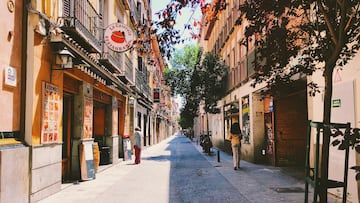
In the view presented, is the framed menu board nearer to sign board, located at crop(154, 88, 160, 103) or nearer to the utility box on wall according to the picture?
the utility box on wall

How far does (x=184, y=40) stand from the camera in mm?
5383

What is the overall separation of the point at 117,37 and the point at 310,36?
27.8 feet

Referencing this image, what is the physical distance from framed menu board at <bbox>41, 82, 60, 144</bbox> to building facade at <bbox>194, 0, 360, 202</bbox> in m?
3.88

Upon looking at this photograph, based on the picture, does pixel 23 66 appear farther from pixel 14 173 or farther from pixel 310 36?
pixel 310 36

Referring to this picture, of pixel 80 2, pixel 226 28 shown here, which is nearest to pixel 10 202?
pixel 80 2

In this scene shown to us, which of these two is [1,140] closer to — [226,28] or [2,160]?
[2,160]

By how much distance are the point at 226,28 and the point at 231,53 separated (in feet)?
7.75

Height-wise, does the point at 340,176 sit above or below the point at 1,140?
below

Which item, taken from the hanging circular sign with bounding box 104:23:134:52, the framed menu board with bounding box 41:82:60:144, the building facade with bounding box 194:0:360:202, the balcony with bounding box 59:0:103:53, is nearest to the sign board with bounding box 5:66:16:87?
the framed menu board with bounding box 41:82:60:144

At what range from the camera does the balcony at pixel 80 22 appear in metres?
9.25

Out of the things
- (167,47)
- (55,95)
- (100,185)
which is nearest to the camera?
(167,47)

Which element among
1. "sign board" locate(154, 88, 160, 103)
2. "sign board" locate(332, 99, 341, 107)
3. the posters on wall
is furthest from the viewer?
"sign board" locate(154, 88, 160, 103)

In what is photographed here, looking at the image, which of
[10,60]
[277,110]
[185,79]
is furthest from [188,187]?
[185,79]

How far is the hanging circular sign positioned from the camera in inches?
501
